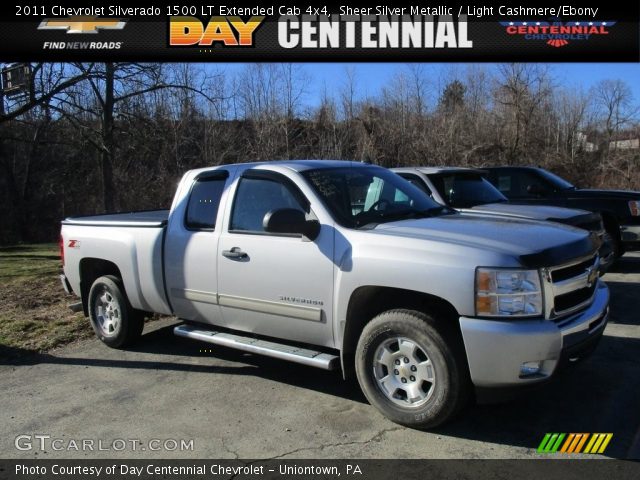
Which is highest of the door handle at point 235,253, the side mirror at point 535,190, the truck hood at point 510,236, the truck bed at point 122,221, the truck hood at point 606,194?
the side mirror at point 535,190

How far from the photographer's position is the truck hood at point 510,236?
3504mm

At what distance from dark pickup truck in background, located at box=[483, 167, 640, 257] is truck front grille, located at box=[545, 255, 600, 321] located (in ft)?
16.1

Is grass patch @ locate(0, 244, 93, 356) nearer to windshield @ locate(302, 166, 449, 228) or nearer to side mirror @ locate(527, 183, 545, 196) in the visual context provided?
windshield @ locate(302, 166, 449, 228)

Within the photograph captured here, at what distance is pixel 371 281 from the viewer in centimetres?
383

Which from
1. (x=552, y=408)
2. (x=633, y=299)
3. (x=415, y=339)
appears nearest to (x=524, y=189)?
(x=633, y=299)

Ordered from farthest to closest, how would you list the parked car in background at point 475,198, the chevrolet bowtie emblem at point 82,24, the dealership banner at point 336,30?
1. the chevrolet bowtie emblem at point 82,24
2. the dealership banner at point 336,30
3. the parked car in background at point 475,198

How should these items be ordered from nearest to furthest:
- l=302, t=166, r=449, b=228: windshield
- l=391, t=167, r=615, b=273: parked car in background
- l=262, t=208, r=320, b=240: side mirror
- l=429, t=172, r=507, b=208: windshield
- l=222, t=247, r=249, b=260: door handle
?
l=262, t=208, r=320, b=240: side mirror
l=302, t=166, r=449, b=228: windshield
l=222, t=247, r=249, b=260: door handle
l=391, t=167, r=615, b=273: parked car in background
l=429, t=172, r=507, b=208: windshield

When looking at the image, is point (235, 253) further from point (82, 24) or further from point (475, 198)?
point (82, 24)

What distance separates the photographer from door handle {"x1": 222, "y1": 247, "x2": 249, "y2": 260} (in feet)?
15.1

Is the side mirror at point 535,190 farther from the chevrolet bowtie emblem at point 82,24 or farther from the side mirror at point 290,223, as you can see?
the chevrolet bowtie emblem at point 82,24

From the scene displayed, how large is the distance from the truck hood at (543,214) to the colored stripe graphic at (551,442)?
3.09 m

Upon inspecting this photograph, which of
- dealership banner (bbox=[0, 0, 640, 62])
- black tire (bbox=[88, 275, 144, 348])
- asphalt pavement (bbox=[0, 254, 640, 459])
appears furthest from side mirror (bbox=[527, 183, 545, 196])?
black tire (bbox=[88, 275, 144, 348])

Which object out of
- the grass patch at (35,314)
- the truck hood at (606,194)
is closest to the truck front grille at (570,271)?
the grass patch at (35,314)

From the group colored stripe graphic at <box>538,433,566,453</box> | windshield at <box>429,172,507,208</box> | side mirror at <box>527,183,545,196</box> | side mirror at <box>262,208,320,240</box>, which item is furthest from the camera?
side mirror at <box>527,183,545,196</box>
